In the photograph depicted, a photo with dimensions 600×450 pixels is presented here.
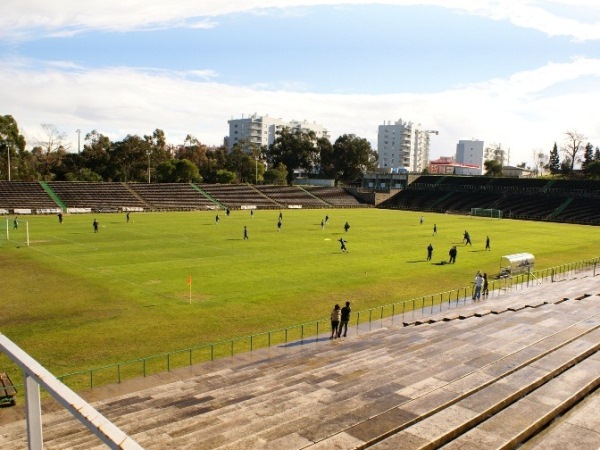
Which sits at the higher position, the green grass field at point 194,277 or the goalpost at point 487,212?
the goalpost at point 487,212

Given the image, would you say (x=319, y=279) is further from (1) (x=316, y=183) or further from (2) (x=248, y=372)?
(1) (x=316, y=183)

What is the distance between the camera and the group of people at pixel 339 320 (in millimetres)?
18469

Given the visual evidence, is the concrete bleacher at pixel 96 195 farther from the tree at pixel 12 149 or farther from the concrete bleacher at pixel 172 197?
the tree at pixel 12 149

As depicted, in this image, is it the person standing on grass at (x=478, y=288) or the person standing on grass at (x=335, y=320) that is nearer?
the person standing on grass at (x=335, y=320)

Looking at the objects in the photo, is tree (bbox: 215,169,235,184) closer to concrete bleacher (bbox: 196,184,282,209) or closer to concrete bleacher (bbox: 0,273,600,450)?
concrete bleacher (bbox: 196,184,282,209)

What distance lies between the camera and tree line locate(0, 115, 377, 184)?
91.3 m

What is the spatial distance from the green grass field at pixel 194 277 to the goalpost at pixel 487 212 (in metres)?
28.0

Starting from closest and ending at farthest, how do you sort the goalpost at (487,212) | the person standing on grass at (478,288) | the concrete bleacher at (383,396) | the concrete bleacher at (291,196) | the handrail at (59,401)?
the handrail at (59,401) < the concrete bleacher at (383,396) < the person standing on grass at (478,288) < the goalpost at (487,212) < the concrete bleacher at (291,196)

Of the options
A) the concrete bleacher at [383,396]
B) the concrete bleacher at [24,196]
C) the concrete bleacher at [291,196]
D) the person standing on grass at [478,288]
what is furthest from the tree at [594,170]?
the concrete bleacher at [383,396]

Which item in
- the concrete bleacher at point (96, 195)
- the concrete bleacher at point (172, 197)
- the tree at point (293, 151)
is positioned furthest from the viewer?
the tree at point (293, 151)

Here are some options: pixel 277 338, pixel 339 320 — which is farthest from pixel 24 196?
pixel 339 320

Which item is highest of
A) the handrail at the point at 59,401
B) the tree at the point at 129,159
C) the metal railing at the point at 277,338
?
the tree at the point at 129,159

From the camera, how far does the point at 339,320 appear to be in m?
18.9

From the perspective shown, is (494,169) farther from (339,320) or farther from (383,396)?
(383,396)
